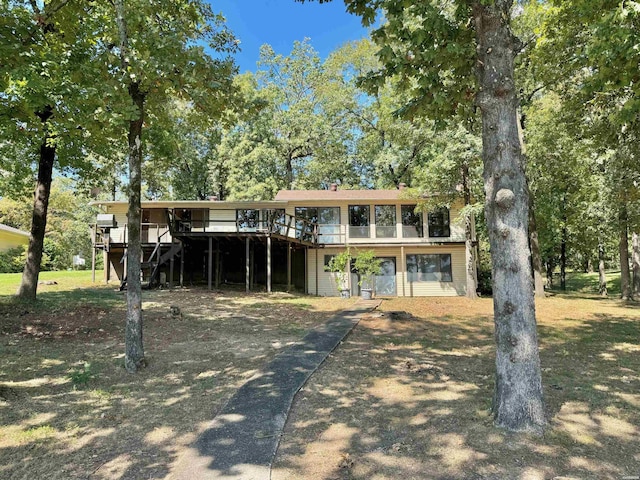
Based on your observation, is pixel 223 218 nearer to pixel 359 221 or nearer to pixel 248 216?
pixel 248 216

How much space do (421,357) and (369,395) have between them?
2.32m

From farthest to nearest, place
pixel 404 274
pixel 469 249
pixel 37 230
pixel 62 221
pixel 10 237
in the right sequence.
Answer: pixel 62 221, pixel 10 237, pixel 404 274, pixel 469 249, pixel 37 230

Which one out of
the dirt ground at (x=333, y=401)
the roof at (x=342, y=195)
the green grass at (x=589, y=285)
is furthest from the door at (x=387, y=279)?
the green grass at (x=589, y=285)

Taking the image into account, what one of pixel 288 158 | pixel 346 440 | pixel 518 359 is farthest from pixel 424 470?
pixel 288 158

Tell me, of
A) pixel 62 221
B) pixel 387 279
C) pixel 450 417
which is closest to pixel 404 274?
pixel 387 279

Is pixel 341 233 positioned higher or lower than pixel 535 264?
higher

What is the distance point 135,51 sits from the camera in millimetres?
6309

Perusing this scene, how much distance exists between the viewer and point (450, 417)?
13.8 feet

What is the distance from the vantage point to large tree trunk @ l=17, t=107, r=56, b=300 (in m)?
11.1

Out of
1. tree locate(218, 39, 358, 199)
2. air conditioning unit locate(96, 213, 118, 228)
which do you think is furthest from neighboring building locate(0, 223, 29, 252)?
tree locate(218, 39, 358, 199)

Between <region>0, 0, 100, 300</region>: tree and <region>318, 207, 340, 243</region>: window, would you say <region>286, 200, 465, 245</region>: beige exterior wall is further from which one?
<region>0, 0, 100, 300</region>: tree

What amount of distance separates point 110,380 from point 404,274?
1673cm

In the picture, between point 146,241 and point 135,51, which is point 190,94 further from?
point 146,241

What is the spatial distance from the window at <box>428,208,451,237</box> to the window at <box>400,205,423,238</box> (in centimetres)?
55
